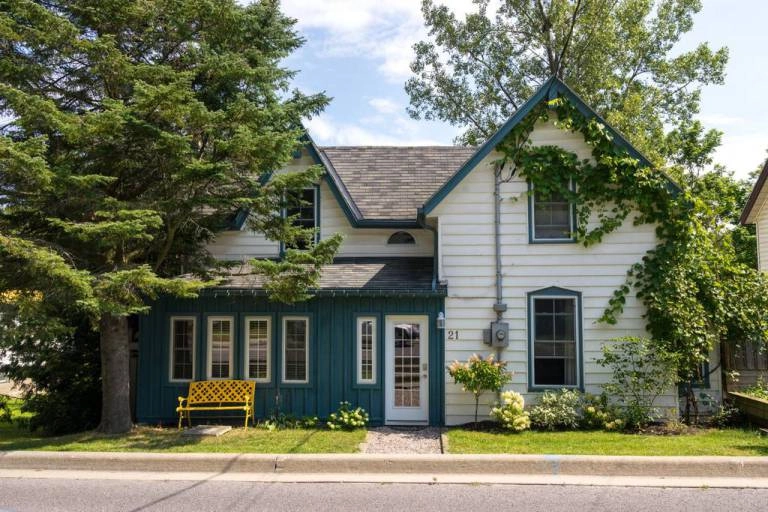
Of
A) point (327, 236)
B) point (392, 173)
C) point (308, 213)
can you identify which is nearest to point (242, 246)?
point (308, 213)

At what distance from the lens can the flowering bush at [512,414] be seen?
11352mm

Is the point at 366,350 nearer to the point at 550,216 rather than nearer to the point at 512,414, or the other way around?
the point at 512,414

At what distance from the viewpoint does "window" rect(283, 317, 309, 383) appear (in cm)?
1290

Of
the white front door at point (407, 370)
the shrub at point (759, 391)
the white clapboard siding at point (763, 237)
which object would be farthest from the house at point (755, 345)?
the white front door at point (407, 370)

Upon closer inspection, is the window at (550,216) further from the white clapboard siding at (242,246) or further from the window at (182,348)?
the window at (182,348)

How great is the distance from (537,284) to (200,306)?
7.23 metres

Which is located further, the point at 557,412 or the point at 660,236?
the point at 660,236

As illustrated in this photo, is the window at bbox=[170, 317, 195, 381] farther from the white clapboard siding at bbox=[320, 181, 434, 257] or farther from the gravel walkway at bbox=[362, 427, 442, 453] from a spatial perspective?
the gravel walkway at bbox=[362, 427, 442, 453]

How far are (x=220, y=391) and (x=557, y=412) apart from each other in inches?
268

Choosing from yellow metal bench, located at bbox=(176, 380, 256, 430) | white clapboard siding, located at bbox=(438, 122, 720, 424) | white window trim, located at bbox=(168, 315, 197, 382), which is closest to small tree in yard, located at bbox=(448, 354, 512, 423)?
white clapboard siding, located at bbox=(438, 122, 720, 424)

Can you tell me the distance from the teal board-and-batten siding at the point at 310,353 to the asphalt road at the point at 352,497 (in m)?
4.34

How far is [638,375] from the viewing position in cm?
1169

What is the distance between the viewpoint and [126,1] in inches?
423

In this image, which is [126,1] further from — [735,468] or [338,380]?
[735,468]
